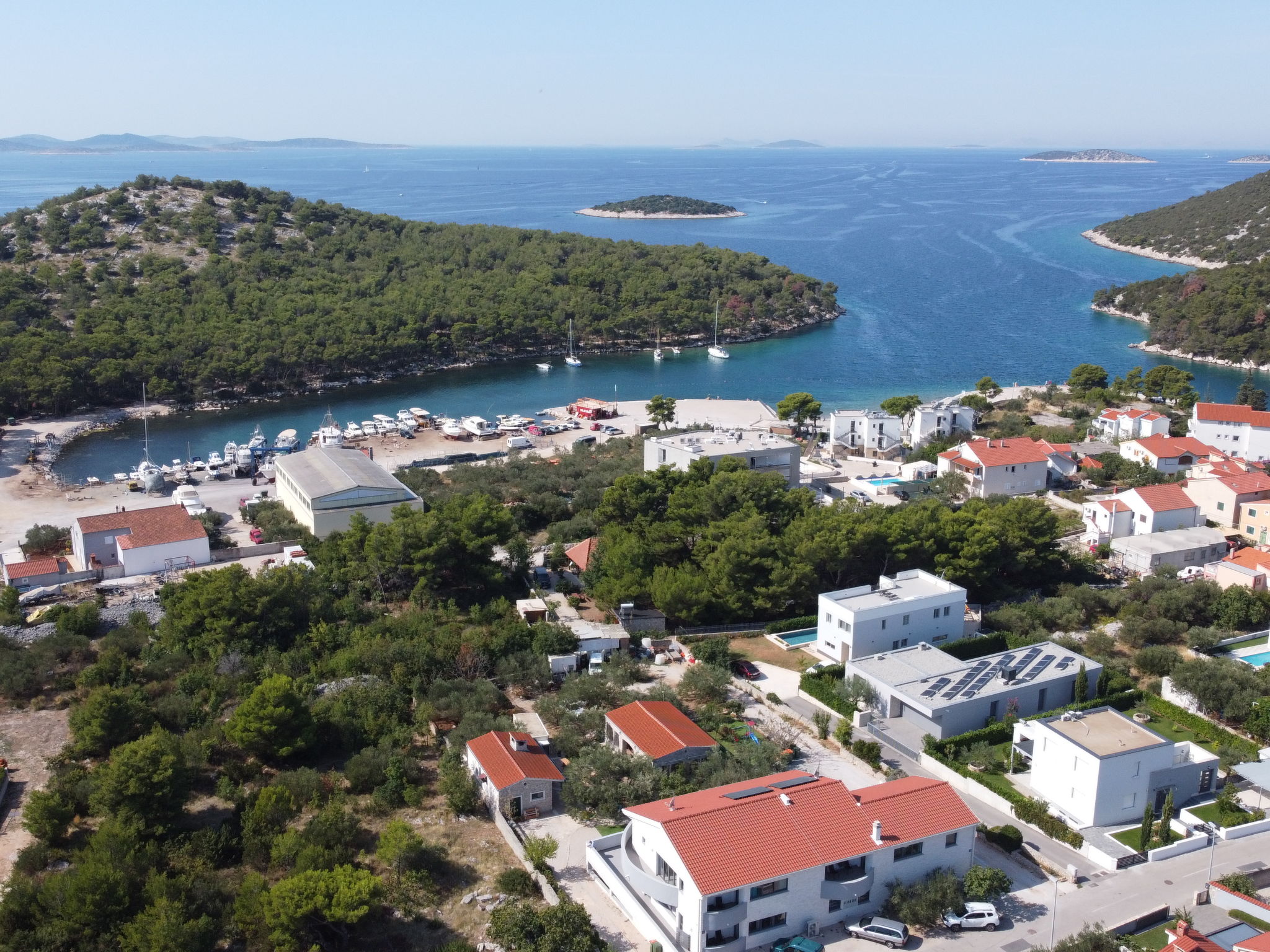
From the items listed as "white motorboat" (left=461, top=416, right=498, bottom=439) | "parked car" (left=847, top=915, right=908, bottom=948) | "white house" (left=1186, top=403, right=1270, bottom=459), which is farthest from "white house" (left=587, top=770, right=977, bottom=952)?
"white motorboat" (left=461, top=416, right=498, bottom=439)

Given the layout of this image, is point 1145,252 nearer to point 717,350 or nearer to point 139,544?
point 717,350

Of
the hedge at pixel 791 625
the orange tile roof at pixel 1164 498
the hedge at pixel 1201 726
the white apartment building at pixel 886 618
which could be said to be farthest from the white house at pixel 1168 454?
the hedge at pixel 791 625

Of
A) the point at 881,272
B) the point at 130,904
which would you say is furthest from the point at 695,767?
the point at 881,272

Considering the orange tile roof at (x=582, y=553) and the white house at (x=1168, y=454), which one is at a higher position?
the white house at (x=1168, y=454)

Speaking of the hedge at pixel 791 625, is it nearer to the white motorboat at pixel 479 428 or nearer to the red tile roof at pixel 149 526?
the red tile roof at pixel 149 526

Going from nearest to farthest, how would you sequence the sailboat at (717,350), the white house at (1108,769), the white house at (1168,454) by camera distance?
the white house at (1108,769) < the white house at (1168,454) < the sailboat at (717,350)

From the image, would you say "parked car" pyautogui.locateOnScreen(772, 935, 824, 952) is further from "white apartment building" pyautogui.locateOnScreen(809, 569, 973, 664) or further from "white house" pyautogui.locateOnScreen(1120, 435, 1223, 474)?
"white house" pyautogui.locateOnScreen(1120, 435, 1223, 474)

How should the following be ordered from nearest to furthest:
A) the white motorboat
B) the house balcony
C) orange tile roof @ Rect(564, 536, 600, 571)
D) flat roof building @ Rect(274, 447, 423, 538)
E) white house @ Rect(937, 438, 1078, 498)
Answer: the house balcony → orange tile roof @ Rect(564, 536, 600, 571) → flat roof building @ Rect(274, 447, 423, 538) → white house @ Rect(937, 438, 1078, 498) → the white motorboat
